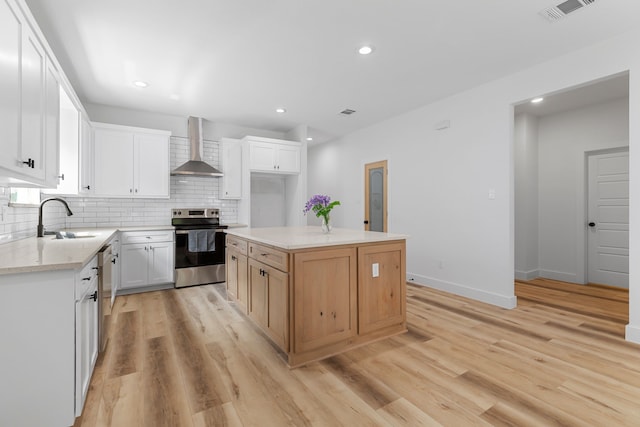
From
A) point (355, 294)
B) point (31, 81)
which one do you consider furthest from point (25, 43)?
point (355, 294)

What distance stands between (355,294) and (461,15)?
2381 mm

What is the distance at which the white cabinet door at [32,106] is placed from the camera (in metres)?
1.75

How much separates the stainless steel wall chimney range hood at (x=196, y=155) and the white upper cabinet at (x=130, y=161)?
37cm

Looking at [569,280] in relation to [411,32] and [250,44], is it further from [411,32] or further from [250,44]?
[250,44]

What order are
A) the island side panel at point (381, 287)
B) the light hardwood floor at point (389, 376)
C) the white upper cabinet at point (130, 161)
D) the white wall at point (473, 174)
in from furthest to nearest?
the white upper cabinet at point (130, 161)
the white wall at point (473, 174)
the island side panel at point (381, 287)
the light hardwood floor at point (389, 376)

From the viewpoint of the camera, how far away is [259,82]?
3.67 meters

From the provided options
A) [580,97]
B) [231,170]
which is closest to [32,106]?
[231,170]

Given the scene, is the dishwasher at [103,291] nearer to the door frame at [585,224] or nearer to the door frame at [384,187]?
the door frame at [384,187]

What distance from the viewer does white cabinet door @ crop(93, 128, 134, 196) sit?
415 centimetres

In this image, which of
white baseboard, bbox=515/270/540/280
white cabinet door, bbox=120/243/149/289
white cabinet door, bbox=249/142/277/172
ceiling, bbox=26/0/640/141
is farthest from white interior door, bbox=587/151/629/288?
white cabinet door, bbox=120/243/149/289

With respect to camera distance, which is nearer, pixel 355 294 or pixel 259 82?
pixel 355 294

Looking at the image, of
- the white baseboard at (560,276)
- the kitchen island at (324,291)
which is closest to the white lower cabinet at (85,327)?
the kitchen island at (324,291)

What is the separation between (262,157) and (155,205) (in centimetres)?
183

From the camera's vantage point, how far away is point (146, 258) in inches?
165
